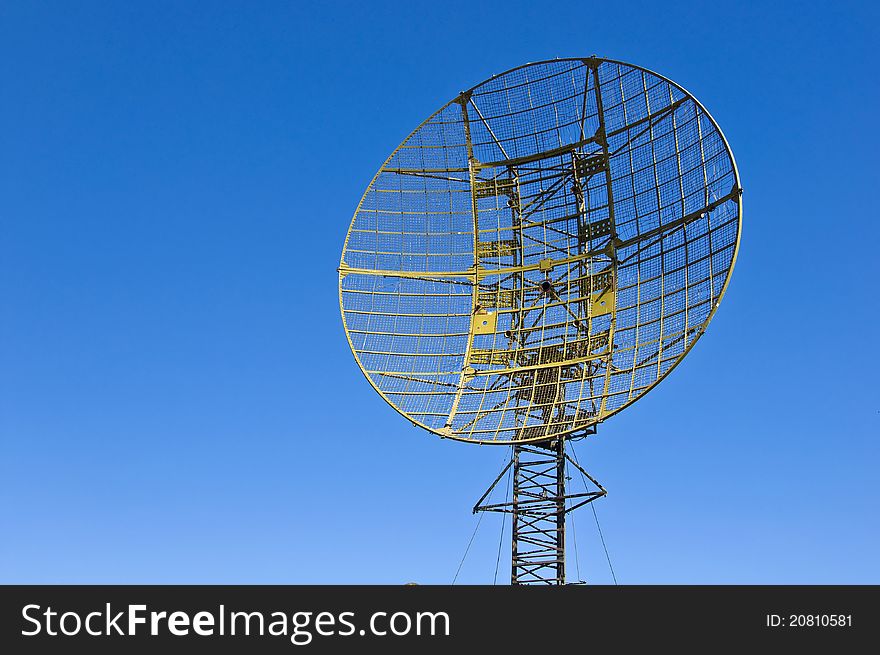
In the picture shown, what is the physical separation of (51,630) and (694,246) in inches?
859

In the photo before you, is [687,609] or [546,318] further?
[546,318]

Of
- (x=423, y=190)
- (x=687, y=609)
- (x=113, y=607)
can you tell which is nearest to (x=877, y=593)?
(x=687, y=609)

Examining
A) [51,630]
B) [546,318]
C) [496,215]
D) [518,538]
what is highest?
[496,215]

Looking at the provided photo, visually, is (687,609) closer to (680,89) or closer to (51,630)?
(51,630)

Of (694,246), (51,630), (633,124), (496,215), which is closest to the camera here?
(51,630)

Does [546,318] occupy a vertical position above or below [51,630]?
above

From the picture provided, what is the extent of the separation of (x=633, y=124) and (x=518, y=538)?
48.2 feet

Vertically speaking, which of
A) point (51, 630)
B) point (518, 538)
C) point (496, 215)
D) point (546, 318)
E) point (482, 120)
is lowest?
point (51, 630)

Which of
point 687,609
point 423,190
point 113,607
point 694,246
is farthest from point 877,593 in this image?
point 423,190

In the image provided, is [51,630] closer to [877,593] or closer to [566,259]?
[877,593]

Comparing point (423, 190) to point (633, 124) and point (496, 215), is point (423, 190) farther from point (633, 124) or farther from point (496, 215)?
point (633, 124)

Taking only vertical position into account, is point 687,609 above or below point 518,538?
below

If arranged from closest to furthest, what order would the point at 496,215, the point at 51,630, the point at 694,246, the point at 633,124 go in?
the point at 51,630
the point at 694,246
the point at 633,124
the point at 496,215

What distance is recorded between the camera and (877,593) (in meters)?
24.6
